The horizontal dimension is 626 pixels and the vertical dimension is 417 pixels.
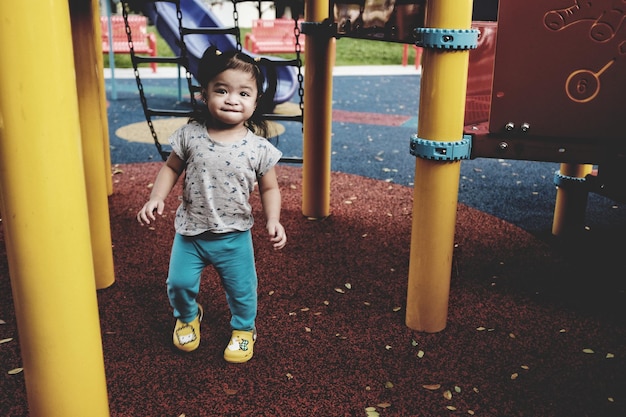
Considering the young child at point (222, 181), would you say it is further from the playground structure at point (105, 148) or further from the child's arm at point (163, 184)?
the playground structure at point (105, 148)

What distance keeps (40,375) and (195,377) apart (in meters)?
0.78

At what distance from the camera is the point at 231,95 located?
2131 mm

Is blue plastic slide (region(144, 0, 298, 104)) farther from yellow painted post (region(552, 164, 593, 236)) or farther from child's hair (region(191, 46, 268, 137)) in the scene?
child's hair (region(191, 46, 268, 137))

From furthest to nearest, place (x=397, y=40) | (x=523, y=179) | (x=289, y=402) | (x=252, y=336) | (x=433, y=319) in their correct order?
(x=523, y=179) < (x=397, y=40) < (x=433, y=319) < (x=252, y=336) < (x=289, y=402)

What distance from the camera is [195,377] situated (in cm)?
228

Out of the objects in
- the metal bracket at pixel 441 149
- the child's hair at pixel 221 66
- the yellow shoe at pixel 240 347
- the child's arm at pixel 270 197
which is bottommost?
the yellow shoe at pixel 240 347

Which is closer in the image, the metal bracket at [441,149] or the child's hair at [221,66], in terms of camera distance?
the child's hair at [221,66]

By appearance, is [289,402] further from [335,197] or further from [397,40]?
[335,197]

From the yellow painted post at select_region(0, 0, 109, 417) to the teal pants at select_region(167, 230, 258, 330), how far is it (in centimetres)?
69

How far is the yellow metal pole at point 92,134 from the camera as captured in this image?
2.83 metres

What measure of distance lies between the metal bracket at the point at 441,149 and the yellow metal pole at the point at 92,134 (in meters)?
1.48

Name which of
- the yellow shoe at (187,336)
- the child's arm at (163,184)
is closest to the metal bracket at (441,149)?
the child's arm at (163,184)

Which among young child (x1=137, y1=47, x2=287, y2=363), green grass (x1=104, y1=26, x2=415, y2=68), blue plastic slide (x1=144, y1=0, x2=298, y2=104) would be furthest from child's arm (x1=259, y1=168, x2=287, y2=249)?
green grass (x1=104, y1=26, x2=415, y2=68)

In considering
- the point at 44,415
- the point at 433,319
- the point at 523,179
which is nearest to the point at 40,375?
the point at 44,415
